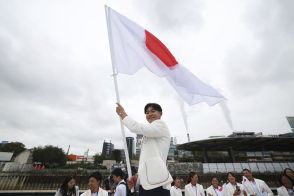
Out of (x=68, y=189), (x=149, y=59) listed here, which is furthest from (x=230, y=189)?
(x=149, y=59)

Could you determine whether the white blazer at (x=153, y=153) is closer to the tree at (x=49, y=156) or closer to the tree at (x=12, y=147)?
the tree at (x=49, y=156)

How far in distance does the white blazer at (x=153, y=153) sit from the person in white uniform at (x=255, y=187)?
230 inches

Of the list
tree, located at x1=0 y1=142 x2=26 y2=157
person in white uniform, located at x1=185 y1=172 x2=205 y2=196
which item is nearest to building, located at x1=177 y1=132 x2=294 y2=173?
person in white uniform, located at x1=185 y1=172 x2=205 y2=196

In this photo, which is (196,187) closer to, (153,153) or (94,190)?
(94,190)

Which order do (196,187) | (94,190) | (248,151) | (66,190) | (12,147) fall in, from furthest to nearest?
(12,147), (248,151), (196,187), (66,190), (94,190)

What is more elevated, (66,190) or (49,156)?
(49,156)

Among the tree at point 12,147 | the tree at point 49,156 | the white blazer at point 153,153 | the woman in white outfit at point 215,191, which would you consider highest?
the tree at point 12,147

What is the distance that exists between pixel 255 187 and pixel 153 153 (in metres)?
6.14

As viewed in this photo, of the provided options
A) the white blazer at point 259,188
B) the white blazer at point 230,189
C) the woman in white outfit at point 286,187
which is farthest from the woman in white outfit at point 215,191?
the woman in white outfit at point 286,187

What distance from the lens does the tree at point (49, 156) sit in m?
48.0

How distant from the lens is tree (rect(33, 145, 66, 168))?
48031 millimetres

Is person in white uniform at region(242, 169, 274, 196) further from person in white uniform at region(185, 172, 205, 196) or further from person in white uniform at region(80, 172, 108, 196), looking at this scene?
person in white uniform at region(80, 172, 108, 196)

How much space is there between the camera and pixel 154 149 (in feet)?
7.14

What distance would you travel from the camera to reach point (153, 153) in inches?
84.4
